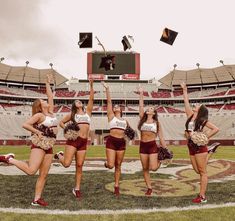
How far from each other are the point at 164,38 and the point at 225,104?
7028 cm

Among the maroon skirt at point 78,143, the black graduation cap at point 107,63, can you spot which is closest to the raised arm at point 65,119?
the maroon skirt at point 78,143

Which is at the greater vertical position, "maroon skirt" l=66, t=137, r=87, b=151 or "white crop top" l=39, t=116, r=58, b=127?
"white crop top" l=39, t=116, r=58, b=127

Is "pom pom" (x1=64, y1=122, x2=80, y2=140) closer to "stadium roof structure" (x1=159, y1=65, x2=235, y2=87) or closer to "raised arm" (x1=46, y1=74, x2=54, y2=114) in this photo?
"raised arm" (x1=46, y1=74, x2=54, y2=114)

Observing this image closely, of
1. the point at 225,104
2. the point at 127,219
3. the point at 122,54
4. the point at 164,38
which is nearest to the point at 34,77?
the point at 122,54

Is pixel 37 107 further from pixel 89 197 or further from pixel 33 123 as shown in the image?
pixel 89 197

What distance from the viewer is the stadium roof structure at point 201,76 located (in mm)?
90438

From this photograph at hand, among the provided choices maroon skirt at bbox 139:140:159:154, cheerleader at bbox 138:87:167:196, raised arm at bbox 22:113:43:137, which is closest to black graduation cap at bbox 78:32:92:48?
cheerleader at bbox 138:87:167:196

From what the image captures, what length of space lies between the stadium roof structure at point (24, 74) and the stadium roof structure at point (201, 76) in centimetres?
3154

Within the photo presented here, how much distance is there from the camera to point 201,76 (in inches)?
3684

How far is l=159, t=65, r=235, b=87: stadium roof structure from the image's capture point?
297 ft

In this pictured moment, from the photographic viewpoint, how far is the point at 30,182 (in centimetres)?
1088

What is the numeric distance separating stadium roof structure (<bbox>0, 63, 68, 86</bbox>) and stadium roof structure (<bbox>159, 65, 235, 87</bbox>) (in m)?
31.5

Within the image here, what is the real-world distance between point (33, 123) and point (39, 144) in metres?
0.50

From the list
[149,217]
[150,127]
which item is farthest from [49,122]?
[149,217]
